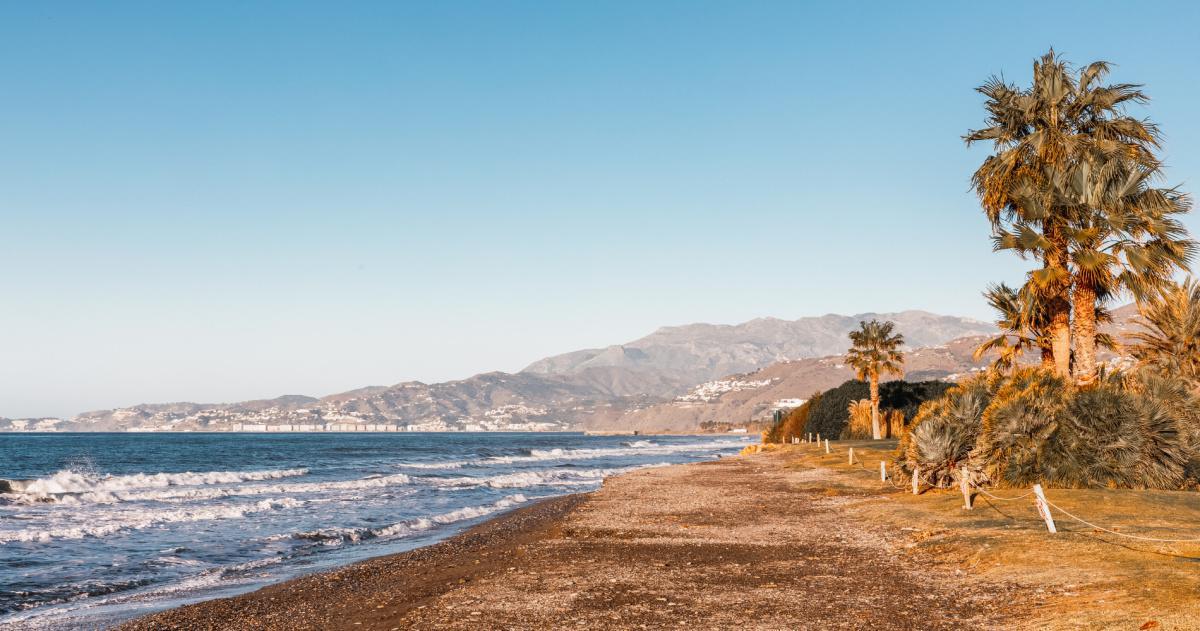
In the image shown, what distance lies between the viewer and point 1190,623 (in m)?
8.41

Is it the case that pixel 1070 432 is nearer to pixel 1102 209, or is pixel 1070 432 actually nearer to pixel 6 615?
pixel 1102 209

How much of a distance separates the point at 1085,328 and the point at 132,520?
3075 cm

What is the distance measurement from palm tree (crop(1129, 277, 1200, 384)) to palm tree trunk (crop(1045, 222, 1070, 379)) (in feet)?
19.4

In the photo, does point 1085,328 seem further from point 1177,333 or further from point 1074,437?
point 1177,333

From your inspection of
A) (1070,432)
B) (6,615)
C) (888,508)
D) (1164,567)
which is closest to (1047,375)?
(1070,432)

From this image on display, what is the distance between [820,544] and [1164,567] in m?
6.11

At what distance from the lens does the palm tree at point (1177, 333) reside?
27.9 m

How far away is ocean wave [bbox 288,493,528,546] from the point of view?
22.7m

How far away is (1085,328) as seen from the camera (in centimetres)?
2216

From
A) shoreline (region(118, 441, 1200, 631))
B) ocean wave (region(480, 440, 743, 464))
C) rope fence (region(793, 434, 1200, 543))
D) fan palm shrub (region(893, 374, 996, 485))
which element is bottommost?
ocean wave (region(480, 440, 743, 464))

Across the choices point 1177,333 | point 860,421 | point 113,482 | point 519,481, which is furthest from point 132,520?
point 860,421

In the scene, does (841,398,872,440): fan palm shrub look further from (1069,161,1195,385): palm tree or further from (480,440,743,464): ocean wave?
(1069,161,1195,385): palm tree

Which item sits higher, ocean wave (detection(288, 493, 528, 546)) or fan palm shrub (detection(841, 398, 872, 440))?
fan palm shrub (detection(841, 398, 872, 440))

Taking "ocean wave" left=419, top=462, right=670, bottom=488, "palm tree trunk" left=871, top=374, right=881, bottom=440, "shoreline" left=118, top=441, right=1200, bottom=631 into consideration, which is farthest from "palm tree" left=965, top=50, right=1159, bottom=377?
"palm tree trunk" left=871, top=374, right=881, bottom=440
